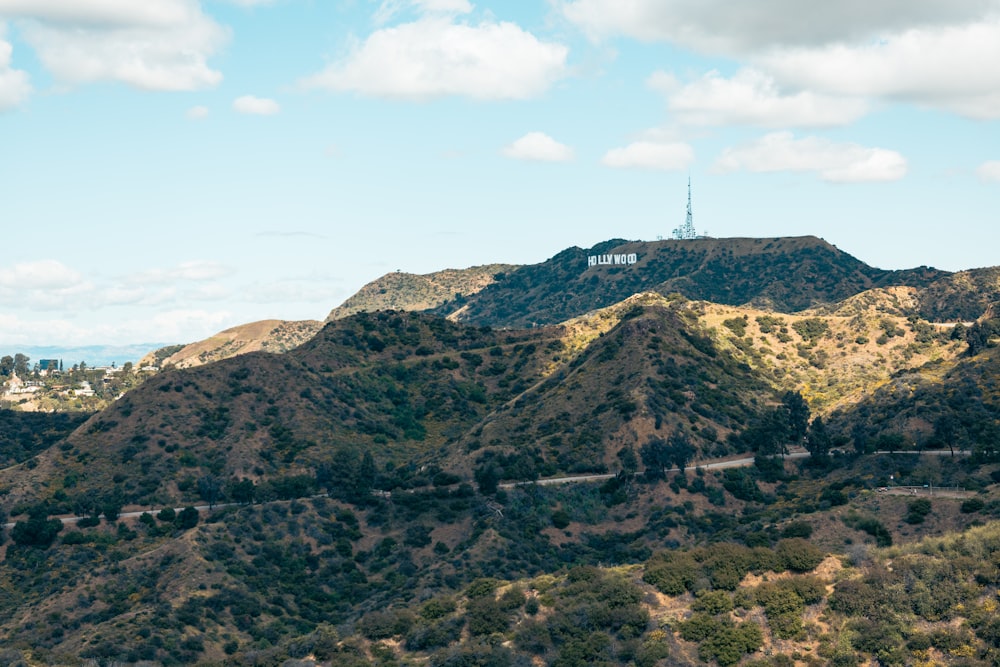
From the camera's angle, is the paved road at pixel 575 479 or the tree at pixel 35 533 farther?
the paved road at pixel 575 479

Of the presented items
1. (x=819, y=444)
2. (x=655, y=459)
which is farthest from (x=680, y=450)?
(x=819, y=444)

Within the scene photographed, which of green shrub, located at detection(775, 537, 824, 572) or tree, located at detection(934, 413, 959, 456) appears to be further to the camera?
tree, located at detection(934, 413, 959, 456)

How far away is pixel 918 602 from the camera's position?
226 feet

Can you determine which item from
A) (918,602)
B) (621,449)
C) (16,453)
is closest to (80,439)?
(16,453)

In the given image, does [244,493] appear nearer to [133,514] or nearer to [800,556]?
[133,514]

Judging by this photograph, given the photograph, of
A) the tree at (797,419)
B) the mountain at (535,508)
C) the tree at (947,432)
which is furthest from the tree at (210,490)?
the tree at (947,432)

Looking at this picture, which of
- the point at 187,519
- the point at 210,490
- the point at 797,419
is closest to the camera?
the point at 187,519

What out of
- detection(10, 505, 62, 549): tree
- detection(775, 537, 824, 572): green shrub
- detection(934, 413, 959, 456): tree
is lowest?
detection(10, 505, 62, 549): tree

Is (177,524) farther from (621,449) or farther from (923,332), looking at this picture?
(923,332)

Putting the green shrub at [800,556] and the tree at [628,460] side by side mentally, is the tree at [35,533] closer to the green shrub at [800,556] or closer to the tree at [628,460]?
the tree at [628,460]

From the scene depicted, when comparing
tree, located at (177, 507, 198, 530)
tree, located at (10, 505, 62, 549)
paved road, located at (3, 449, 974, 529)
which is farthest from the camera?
paved road, located at (3, 449, 974, 529)

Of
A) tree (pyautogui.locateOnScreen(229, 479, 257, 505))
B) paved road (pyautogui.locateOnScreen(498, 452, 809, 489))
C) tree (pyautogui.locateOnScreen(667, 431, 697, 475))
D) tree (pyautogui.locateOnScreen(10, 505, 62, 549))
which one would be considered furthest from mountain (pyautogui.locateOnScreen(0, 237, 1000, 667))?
paved road (pyautogui.locateOnScreen(498, 452, 809, 489))

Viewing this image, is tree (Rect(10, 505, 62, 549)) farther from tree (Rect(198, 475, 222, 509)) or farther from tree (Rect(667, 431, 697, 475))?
tree (Rect(667, 431, 697, 475))

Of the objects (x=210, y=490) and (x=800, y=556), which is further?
(x=210, y=490)
